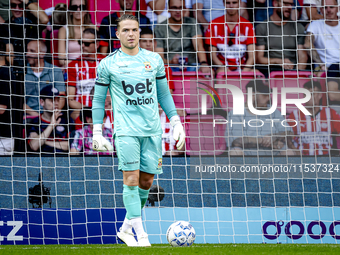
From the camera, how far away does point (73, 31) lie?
288 inches

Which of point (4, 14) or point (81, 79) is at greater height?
point (4, 14)

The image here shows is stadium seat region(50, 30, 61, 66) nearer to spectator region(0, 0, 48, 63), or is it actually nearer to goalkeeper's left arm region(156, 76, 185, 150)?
spectator region(0, 0, 48, 63)

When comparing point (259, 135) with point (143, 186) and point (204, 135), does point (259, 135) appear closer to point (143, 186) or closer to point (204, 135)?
point (204, 135)

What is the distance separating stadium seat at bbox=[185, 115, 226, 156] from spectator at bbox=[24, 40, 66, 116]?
1989mm

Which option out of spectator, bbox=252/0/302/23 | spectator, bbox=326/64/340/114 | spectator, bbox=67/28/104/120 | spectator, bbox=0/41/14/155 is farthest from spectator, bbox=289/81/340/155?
spectator, bbox=0/41/14/155

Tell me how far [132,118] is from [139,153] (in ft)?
0.88

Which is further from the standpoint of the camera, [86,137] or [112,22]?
[112,22]

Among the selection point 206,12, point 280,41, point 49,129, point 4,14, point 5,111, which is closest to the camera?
point 4,14

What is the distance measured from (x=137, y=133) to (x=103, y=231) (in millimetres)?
2557

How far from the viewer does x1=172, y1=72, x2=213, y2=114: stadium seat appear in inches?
282

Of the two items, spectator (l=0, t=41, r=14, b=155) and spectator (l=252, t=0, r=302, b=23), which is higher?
spectator (l=252, t=0, r=302, b=23)

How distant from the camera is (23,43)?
654 cm

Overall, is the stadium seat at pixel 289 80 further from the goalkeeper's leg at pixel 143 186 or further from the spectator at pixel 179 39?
the goalkeeper's leg at pixel 143 186

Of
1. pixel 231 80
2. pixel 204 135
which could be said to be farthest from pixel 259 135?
pixel 231 80
